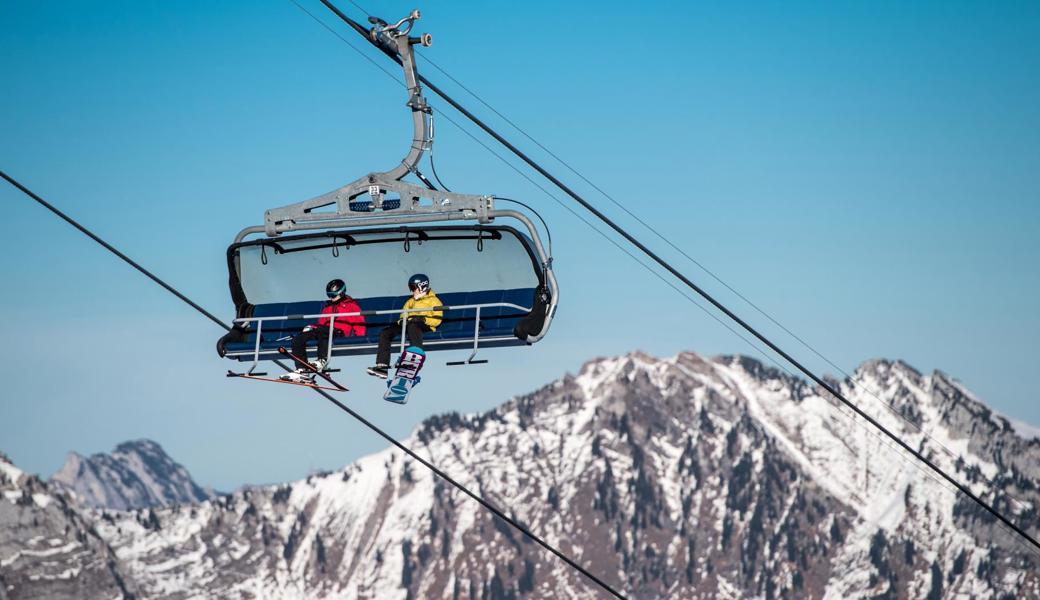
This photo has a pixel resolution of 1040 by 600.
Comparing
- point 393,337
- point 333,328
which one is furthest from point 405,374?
point 333,328

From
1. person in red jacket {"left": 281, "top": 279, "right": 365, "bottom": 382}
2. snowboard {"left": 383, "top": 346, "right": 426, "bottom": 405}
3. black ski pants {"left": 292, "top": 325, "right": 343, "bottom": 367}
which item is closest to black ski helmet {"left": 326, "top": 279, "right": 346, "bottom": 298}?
person in red jacket {"left": 281, "top": 279, "right": 365, "bottom": 382}

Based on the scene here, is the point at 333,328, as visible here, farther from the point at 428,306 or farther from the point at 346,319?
the point at 428,306

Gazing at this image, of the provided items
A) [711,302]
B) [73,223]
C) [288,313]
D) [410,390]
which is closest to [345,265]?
[288,313]

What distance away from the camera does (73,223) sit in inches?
1259

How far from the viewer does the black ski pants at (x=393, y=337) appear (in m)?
34.1

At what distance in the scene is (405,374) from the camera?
112 ft

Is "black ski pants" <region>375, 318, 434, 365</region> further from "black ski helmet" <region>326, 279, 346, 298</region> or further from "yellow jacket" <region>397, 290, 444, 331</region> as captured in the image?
"black ski helmet" <region>326, 279, 346, 298</region>

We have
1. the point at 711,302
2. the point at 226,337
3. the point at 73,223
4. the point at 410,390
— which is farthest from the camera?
the point at 226,337

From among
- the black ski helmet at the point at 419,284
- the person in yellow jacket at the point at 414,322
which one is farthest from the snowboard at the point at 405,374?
the black ski helmet at the point at 419,284

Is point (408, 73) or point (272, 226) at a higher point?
point (408, 73)

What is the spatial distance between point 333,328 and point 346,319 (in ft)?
1.31

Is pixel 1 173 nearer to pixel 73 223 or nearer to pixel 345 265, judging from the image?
pixel 73 223

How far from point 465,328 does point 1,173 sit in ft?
32.3

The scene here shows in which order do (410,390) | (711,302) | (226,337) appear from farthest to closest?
(226,337) → (410,390) → (711,302)
